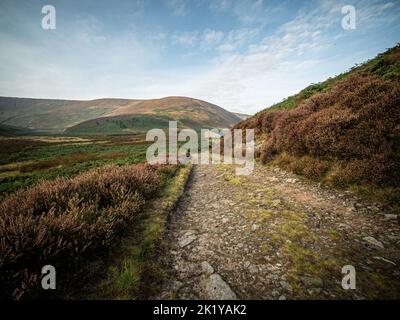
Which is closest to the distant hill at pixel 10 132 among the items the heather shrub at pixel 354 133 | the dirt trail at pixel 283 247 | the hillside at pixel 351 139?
the dirt trail at pixel 283 247

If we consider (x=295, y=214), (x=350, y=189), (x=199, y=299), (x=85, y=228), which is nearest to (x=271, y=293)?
(x=199, y=299)

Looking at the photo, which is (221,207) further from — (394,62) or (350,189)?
(394,62)


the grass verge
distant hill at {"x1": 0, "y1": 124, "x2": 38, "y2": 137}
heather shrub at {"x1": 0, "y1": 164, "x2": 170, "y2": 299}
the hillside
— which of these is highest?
distant hill at {"x1": 0, "y1": 124, "x2": 38, "y2": 137}

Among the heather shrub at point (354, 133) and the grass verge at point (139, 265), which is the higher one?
the heather shrub at point (354, 133)

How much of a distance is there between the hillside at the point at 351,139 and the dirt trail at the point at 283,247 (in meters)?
0.78

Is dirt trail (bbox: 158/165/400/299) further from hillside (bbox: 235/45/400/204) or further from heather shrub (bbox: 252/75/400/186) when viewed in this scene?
heather shrub (bbox: 252/75/400/186)

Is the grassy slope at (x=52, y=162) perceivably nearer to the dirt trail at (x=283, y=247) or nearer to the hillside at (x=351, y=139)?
the dirt trail at (x=283, y=247)

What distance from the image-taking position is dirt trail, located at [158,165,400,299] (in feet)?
9.86

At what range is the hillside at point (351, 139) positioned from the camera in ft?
18.7

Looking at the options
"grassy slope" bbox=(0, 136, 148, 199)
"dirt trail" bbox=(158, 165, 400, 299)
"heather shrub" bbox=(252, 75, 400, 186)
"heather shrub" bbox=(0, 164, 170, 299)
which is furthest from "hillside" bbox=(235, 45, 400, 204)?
"grassy slope" bbox=(0, 136, 148, 199)

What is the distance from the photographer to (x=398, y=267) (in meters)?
3.24

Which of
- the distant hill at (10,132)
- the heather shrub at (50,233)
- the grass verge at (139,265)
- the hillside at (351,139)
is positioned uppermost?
the distant hill at (10,132)

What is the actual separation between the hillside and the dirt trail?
78 cm
